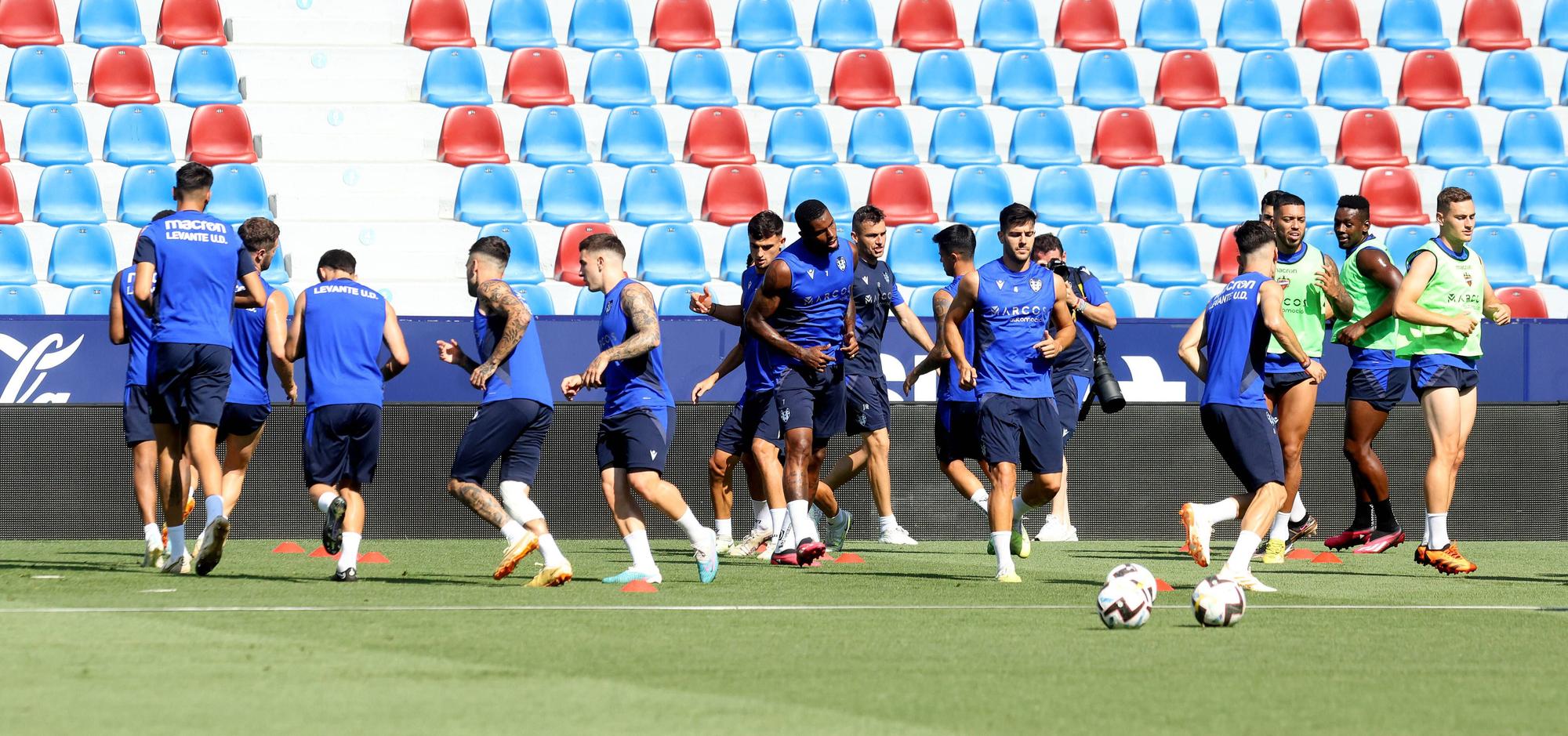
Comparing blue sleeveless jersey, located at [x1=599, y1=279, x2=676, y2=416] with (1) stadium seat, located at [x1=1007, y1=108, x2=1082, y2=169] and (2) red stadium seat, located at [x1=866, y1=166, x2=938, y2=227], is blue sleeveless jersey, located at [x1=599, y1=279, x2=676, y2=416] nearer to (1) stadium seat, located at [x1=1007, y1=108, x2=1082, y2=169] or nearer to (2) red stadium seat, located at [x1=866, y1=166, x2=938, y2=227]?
(2) red stadium seat, located at [x1=866, y1=166, x2=938, y2=227]

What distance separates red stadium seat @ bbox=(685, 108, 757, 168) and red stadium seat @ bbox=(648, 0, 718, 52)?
37.7 inches

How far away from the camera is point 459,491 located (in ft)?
28.8

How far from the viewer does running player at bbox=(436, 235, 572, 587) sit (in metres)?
8.69

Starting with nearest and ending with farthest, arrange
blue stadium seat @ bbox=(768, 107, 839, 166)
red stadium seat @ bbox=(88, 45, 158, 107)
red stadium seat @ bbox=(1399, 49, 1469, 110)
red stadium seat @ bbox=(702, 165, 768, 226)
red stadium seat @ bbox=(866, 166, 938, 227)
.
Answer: red stadium seat @ bbox=(702, 165, 768, 226) → red stadium seat @ bbox=(866, 166, 938, 227) → red stadium seat @ bbox=(88, 45, 158, 107) → blue stadium seat @ bbox=(768, 107, 839, 166) → red stadium seat @ bbox=(1399, 49, 1469, 110)

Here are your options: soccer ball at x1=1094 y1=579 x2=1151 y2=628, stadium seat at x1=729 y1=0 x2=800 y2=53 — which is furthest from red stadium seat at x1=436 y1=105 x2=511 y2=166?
soccer ball at x1=1094 y1=579 x2=1151 y2=628

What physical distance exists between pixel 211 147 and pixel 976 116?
24.3ft

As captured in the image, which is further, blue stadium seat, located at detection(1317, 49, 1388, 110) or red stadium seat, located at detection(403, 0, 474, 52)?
blue stadium seat, located at detection(1317, 49, 1388, 110)

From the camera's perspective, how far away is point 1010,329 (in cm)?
951

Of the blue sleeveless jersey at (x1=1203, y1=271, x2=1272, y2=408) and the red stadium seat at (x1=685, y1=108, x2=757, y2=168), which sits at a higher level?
the red stadium seat at (x1=685, y1=108, x2=757, y2=168)

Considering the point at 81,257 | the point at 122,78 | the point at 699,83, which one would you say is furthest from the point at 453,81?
the point at 81,257

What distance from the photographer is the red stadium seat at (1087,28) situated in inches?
792

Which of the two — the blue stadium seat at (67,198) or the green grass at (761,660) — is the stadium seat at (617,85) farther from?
the green grass at (761,660)

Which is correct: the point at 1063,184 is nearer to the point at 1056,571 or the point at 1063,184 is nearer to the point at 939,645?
the point at 1056,571

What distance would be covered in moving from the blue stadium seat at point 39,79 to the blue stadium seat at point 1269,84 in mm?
11695
